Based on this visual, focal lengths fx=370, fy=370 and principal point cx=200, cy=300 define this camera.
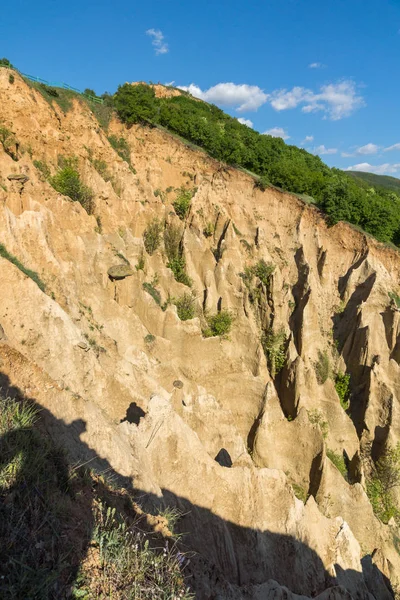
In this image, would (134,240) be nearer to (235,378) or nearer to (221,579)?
(235,378)

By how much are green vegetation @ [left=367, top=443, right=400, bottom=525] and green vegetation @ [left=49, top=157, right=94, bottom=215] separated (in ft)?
64.4

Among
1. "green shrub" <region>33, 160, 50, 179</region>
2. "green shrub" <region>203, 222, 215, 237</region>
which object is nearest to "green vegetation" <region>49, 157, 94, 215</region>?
"green shrub" <region>33, 160, 50, 179</region>

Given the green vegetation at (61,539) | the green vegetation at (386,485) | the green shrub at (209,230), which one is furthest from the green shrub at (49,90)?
the green vegetation at (386,485)

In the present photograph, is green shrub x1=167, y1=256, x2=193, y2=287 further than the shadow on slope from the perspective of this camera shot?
Yes

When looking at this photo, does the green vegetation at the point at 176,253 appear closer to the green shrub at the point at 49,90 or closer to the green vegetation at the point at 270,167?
the green vegetation at the point at 270,167

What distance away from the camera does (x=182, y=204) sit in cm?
2695

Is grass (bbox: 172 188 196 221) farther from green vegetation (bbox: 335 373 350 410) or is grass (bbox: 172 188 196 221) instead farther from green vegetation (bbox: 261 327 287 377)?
green vegetation (bbox: 335 373 350 410)

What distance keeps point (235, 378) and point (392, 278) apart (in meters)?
14.0

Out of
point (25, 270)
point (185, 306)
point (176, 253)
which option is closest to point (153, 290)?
point (185, 306)

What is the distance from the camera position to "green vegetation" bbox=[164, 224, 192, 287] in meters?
22.4

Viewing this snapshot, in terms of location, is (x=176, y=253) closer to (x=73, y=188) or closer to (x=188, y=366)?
(x=73, y=188)

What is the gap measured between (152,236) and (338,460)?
1604 cm

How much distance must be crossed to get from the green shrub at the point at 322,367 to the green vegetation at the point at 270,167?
9605 millimetres

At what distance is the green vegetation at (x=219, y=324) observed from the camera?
64.7ft
